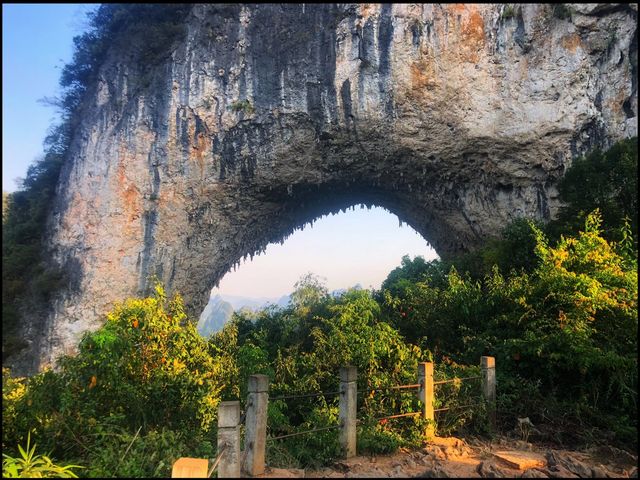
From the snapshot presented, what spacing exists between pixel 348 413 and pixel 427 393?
114 centimetres

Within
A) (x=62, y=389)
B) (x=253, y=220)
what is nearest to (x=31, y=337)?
(x=253, y=220)

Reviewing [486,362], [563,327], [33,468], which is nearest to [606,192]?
[563,327]

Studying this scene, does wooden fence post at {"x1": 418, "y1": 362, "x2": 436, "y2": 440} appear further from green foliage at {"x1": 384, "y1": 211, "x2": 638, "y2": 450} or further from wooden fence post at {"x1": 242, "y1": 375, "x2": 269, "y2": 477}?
wooden fence post at {"x1": 242, "y1": 375, "x2": 269, "y2": 477}

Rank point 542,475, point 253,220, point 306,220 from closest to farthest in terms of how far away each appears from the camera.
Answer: point 542,475 → point 253,220 → point 306,220

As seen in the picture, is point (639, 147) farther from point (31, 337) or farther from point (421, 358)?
point (31, 337)

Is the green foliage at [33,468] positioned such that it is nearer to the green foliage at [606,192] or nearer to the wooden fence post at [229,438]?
the wooden fence post at [229,438]

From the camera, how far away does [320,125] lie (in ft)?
42.2

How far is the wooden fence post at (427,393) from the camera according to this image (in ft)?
17.0

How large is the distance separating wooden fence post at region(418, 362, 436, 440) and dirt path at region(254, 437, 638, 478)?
0.20 m

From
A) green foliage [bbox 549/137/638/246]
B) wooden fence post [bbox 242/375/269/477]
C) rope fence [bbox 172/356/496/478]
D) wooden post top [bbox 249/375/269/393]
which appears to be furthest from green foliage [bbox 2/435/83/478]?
green foliage [bbox 549/137/638/246]

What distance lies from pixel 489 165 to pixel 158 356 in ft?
36.1

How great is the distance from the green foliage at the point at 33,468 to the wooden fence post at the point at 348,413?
2512mm

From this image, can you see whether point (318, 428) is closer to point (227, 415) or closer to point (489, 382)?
point (227, 415)

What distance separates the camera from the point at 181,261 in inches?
550
